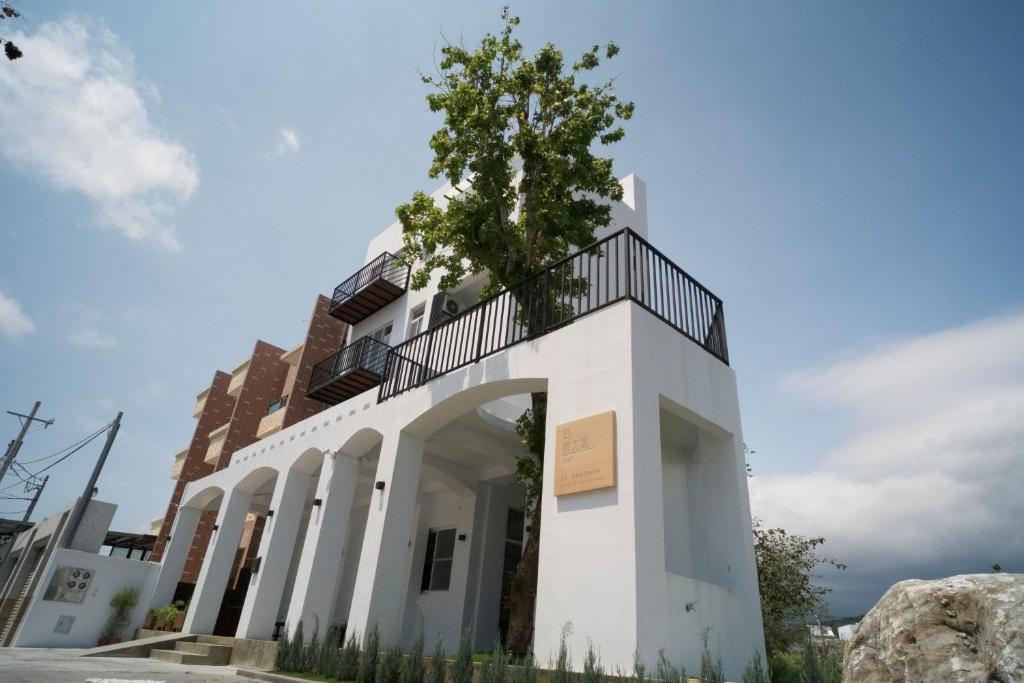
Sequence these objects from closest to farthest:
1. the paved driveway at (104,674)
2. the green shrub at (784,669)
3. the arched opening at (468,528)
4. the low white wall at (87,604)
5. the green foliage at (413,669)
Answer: the green foliage at (413,669) → the paved driveway at (104,674) → the green shrub at (784,669) → the arched opening at (468,528) → the low white wall at (87,604)

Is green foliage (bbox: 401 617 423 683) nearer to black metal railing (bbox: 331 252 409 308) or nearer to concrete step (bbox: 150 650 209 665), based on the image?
concrete step (bbox: 150 650 209 665)

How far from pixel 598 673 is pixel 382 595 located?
4.33 m

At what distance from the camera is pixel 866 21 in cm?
813

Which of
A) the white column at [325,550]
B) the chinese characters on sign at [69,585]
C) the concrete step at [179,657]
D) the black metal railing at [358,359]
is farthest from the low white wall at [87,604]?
the white column at [325,550]

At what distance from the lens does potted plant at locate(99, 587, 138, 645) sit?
570 inches

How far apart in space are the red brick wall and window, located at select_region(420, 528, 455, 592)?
31.5 feet

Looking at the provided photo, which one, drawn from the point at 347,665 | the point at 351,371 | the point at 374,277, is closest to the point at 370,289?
the point at 374,277

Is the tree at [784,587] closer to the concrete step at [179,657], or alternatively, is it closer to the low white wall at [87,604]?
the concrete step at [179,657]

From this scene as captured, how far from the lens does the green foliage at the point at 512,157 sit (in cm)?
1074

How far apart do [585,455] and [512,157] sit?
6.87m

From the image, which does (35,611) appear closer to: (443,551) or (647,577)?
(443,551)

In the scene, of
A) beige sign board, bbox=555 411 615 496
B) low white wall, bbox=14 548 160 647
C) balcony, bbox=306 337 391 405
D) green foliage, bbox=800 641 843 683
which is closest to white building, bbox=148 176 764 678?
beige sign board, bbox=555 411 615 496

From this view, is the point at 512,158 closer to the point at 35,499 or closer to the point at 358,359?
the point at 358,359

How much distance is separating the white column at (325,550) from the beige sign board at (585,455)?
17.3 feet
